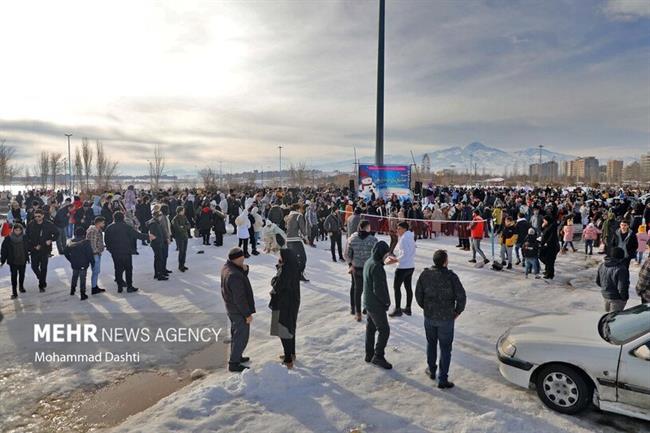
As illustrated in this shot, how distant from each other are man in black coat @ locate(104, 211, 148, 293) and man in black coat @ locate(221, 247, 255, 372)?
514cm

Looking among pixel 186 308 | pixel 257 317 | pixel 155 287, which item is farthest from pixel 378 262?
pixel 155 287

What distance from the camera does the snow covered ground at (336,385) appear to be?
459 cm

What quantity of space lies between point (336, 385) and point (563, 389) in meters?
2.70

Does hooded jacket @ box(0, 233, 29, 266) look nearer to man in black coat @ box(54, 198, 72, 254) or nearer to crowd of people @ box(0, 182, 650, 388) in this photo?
crowd of people @ box(0, 182, 650, 388)

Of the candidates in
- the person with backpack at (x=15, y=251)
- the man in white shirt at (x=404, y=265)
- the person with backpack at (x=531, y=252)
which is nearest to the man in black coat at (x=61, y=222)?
the person with backpack at (x=15, y=251)

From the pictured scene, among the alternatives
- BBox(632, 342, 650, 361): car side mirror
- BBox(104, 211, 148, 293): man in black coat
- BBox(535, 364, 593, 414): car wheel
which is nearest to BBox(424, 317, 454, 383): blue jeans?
BBox(535, 364, 593, 414): car wheel

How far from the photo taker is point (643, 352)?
4.45 metres

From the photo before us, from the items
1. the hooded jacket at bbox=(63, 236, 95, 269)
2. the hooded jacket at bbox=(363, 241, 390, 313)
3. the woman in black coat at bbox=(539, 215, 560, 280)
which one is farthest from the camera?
the woman in black coat at bbox=(539, 215, 560, 280)

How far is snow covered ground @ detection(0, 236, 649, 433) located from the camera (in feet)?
15.1

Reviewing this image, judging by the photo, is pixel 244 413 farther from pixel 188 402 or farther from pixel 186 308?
pixel 186 308

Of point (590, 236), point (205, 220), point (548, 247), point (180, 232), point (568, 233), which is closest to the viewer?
point (548, 247)

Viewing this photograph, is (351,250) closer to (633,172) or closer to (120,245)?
(120,245)

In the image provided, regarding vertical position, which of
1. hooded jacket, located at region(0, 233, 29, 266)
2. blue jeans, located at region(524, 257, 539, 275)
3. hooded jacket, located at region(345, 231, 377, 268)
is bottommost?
→ blue jeans, located at region(524, 257, 539, 275)

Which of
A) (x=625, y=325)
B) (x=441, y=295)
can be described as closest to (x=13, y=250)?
(x=441, y=295)
